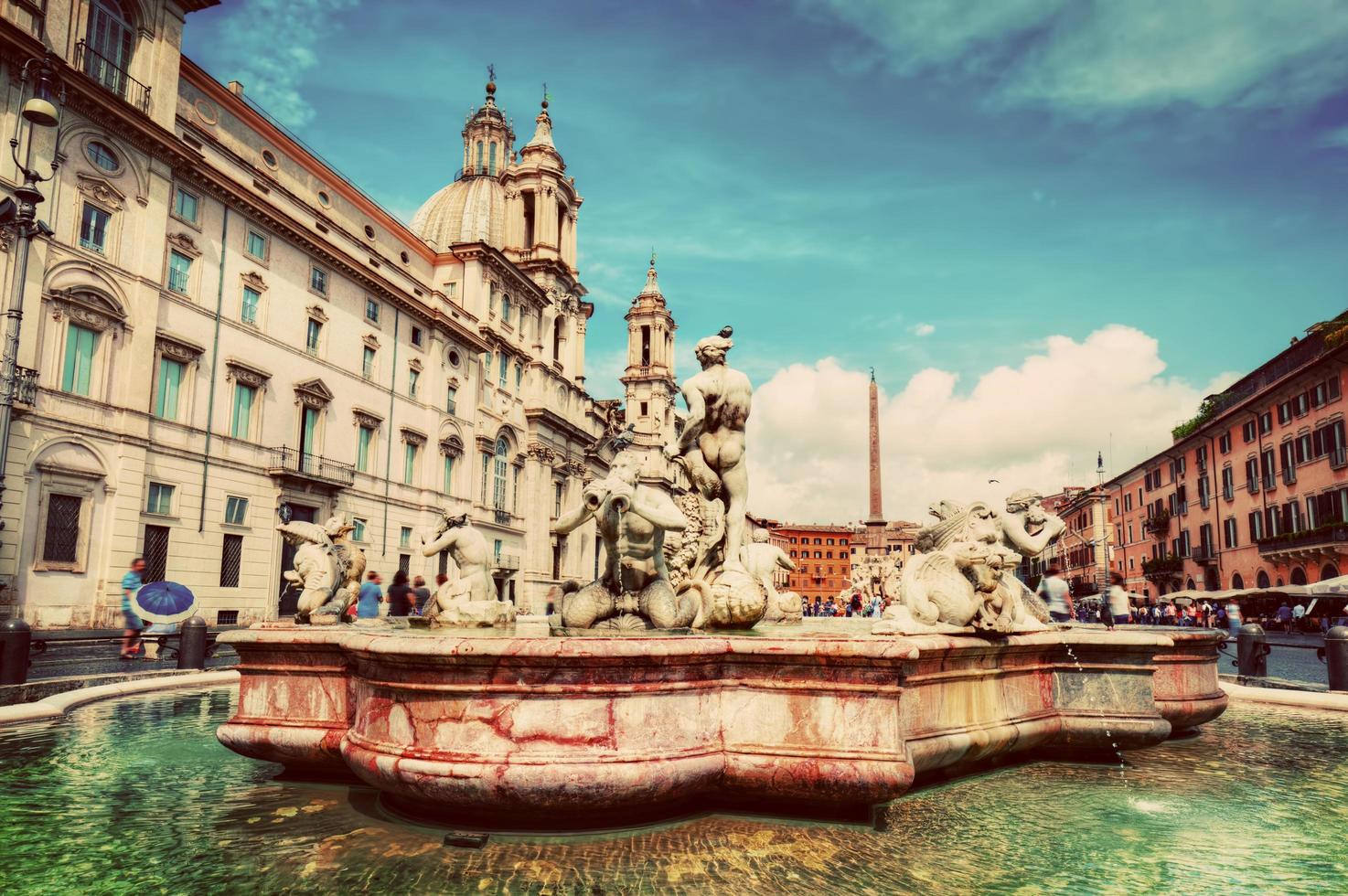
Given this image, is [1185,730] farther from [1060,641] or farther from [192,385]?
[192,385]

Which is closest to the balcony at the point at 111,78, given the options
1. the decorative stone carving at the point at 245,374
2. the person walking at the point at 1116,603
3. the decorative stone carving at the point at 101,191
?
the decorative stone carving at the point at 101,191

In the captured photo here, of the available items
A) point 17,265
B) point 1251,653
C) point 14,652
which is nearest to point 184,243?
point 17,265

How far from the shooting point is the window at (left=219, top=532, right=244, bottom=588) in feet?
79.2

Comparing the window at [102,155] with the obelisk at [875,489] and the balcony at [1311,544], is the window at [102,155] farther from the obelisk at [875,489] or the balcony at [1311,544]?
the obelisk at [875,489]

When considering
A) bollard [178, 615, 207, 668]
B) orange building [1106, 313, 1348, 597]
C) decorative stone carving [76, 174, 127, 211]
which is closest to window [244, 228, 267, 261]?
decorative stone carving [76, 174, 127, 211]

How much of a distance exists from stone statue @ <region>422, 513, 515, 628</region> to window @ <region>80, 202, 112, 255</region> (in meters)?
18.7

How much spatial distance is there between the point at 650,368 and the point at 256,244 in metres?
52.9

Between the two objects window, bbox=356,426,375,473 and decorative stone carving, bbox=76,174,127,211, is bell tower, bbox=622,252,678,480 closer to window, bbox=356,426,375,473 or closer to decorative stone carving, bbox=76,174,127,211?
window, bbox=356,426,375,473

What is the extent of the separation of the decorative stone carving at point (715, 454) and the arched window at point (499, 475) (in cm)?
3456

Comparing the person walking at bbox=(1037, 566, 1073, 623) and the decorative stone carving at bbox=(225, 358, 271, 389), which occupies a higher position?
the decorative stone carving at bbox=(225, 358, 271, 389)

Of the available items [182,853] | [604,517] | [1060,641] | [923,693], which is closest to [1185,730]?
[1060,641]

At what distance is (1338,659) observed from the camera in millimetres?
10109

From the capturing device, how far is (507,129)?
53281mm

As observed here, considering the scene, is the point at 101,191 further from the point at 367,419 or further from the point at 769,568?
the point at 769,568
